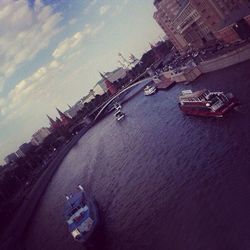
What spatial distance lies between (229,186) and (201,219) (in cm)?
396

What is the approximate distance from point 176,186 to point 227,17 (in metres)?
45.8

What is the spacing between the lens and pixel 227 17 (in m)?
67.2

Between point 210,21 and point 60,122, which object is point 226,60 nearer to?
point 210,21

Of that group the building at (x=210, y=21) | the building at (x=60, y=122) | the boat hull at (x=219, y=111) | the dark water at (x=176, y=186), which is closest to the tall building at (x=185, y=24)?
the building at (x=210, y=21)

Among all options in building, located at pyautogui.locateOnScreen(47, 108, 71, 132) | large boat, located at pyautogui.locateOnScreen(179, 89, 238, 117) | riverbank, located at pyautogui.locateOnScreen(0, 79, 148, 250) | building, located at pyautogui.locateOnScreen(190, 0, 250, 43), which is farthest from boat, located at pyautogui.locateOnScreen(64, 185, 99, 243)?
building, located at pyautogui.locateOnScreen(47, 108, 71, 132)

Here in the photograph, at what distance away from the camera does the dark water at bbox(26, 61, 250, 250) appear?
2648 cm

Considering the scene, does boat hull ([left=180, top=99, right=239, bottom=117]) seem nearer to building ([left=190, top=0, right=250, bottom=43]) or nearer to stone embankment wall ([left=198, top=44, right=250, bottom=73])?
stone embankment wall ([left=198, top=44, right=250, bottom=73])

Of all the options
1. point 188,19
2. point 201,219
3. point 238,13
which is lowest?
point 201,219

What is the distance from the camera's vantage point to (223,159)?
33.6 meters

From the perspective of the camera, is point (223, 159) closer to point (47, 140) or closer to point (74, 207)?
point (74, 207)

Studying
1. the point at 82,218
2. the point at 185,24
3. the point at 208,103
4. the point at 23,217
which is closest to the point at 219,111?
the point at 208,103

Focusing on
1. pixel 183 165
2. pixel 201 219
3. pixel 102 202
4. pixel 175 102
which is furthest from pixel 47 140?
pixel 201 219

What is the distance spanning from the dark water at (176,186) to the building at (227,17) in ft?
27.5

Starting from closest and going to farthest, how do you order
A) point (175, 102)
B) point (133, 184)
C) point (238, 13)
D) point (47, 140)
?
point (133, 184) → point (238, 13) → point (175, 102) → point (47, 140)
